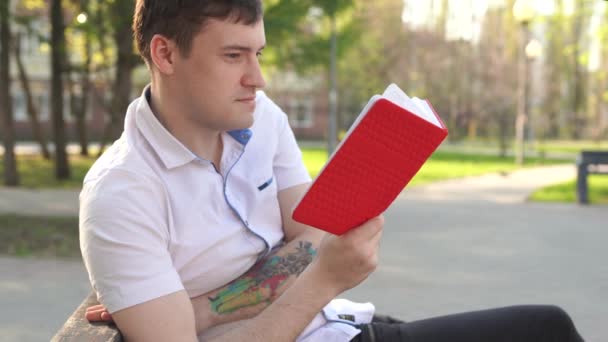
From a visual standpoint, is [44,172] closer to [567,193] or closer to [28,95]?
[28,95]

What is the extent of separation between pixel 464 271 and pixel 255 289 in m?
5.77

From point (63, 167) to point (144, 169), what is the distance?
18463 millimetres

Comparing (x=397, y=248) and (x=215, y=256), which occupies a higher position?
(x=215, y=256)

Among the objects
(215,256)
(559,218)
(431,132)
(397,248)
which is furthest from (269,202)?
(559,218)

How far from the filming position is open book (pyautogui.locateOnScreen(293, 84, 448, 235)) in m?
1.65

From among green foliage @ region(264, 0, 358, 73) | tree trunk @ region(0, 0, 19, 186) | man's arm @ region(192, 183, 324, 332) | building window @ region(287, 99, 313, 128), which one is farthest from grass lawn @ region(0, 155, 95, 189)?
building window @ region(287, 99, 313, 128)

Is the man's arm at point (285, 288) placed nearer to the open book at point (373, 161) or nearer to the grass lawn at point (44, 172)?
the open book at point (373, 161)

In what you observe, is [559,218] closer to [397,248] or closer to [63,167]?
[397,248]

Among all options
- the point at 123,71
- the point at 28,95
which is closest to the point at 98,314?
the point at 123,71

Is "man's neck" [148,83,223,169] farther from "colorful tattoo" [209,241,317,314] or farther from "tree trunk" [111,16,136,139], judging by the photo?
"tree trunk" [111,16,136,139]

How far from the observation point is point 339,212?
1797mm

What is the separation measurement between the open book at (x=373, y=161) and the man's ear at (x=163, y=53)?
519 mm

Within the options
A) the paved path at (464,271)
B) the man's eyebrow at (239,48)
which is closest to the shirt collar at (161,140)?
the man's eyebrow at (239,48)

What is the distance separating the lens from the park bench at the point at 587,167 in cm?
1316
